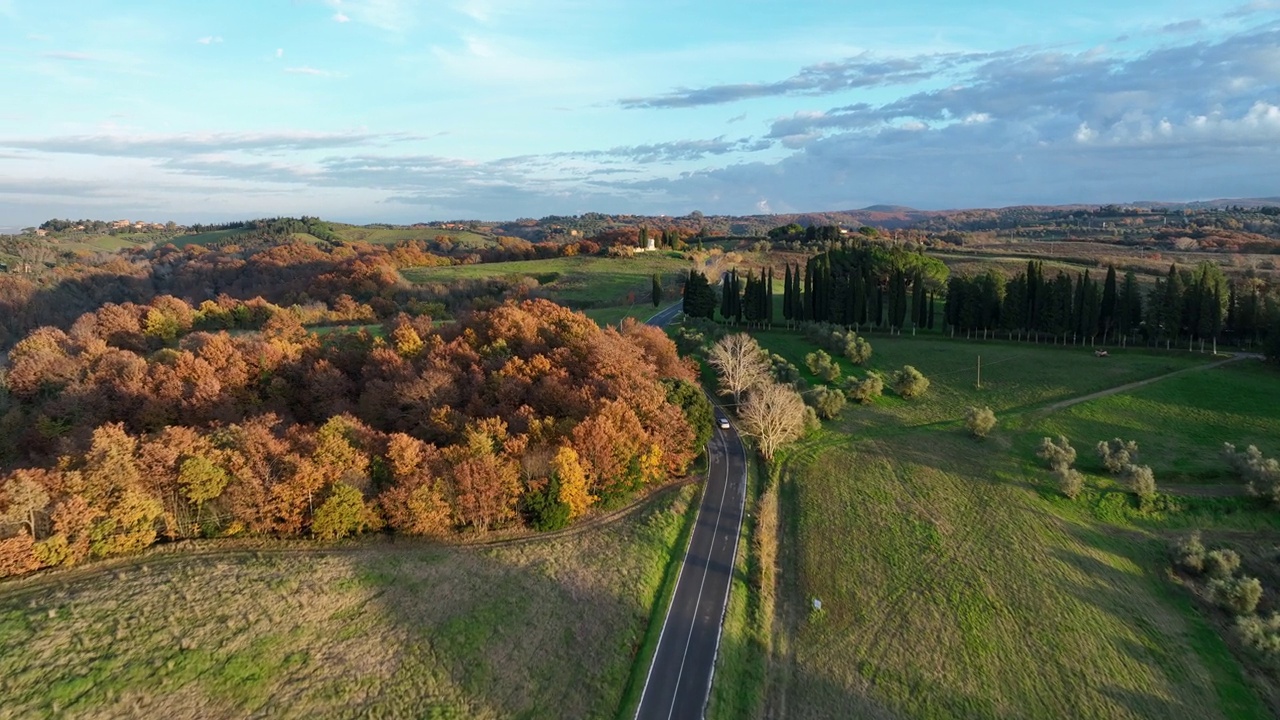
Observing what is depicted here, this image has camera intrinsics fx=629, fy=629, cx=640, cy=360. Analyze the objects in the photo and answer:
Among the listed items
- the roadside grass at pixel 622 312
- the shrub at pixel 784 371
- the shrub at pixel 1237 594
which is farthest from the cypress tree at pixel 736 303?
the shrub at pixel 1237 594

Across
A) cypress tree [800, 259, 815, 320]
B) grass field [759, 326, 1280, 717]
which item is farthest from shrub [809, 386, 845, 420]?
cypress tree [800, 259, 815, 320]

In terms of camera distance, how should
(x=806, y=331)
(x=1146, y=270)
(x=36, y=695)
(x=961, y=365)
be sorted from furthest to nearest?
(x=1146, y=270), (x=806, y=331), (x=961, y=365), (x=36, y=695)

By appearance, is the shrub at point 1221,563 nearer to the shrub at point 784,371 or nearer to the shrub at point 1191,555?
the shrub at point 1191,555

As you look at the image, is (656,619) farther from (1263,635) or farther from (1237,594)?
(1237,594)

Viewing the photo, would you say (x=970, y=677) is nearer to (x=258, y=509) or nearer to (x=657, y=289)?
(x=258, y=509)

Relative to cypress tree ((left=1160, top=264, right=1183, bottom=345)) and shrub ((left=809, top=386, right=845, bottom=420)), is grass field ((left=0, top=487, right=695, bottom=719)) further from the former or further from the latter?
cypress tree ((left=1160, top=264, right=1183, bottom=345))

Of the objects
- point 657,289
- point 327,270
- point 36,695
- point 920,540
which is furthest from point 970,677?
point 327,270
